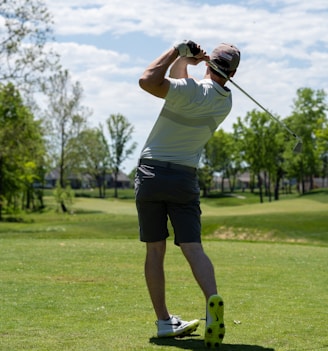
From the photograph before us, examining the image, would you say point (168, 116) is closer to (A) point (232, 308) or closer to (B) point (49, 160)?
(A) point (232, 308)

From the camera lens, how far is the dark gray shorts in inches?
221

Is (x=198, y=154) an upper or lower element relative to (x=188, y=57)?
lower

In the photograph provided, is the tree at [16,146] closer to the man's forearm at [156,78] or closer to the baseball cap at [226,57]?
the baseball cap at [226,57]

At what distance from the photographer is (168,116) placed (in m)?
5.59

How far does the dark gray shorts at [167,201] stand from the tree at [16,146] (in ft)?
87.1

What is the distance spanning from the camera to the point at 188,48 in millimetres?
5520

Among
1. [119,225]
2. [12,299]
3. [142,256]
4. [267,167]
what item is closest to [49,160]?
[267,167]

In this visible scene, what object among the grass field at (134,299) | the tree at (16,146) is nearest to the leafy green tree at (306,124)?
the tree at (16,146)

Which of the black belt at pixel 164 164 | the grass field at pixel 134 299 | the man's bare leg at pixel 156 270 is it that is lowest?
the grass field at pixel 134 299

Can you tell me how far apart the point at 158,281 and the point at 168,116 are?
1292 mm

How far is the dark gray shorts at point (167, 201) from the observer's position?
18.4 ft

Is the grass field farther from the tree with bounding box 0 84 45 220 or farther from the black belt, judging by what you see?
the tree with bounding box 0 84 45 220

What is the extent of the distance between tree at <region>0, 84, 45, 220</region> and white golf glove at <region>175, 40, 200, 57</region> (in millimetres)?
26688

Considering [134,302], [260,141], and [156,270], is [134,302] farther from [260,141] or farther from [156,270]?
[260,141]
